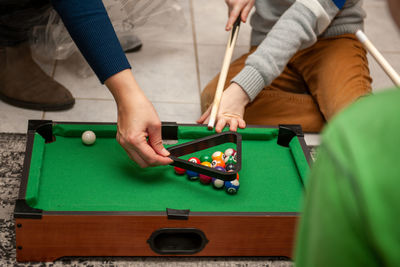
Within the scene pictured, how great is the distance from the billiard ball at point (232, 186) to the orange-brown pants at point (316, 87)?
0.50 meters

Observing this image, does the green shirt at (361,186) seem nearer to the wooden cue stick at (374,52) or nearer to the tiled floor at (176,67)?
the wooden cue stick at (374,52)

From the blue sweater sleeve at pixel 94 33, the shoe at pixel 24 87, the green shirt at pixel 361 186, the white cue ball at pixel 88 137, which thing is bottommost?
the shoe at pixel 24 87

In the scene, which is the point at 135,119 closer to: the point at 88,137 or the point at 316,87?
the point at 88,137

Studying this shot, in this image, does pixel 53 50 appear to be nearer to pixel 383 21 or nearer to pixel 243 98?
pixel 243 98

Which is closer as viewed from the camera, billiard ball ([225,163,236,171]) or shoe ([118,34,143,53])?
billiard ball ([225,163,236,171])

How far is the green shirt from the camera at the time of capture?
0.31m

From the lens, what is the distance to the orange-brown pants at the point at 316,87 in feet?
4.78

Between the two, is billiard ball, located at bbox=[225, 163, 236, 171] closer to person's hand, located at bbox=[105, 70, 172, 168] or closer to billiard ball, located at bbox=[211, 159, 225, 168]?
billiard ball, located at bbox=[211, 159, 225, 168]

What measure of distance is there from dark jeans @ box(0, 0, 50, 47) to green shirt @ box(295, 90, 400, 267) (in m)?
1.34

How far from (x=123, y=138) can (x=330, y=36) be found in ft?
3.00

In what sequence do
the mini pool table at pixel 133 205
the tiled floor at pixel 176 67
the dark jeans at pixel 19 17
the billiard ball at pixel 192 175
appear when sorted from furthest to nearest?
the tiled floor at pixel 176 67, the dark jeans at pixel 19 17, the billiard ball at pixel 192 175, the mini pool table at pixel 133 205

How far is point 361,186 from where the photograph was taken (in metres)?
0.31

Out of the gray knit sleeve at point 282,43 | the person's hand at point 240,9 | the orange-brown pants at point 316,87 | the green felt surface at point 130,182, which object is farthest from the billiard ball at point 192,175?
the person's hand at point 240,9

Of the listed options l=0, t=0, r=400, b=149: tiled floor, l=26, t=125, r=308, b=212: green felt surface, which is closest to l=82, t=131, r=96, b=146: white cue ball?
l=26, t=125, r=308, b=212: green felt surface
